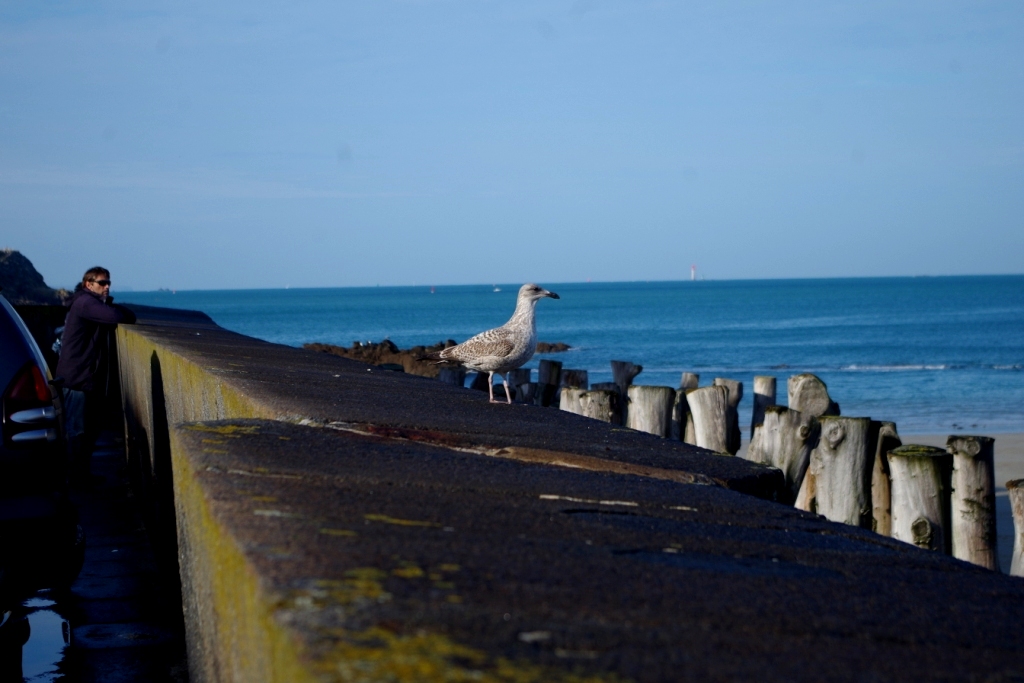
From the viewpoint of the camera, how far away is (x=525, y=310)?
7270 mm

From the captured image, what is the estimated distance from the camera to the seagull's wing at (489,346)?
7031mm

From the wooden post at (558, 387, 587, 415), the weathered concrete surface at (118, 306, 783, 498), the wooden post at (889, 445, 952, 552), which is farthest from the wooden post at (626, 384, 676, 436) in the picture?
the weathered concrete surface at (118, 306, 783, 498)

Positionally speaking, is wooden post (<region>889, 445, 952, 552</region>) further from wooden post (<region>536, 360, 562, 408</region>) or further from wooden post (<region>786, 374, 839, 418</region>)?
wooden post (<region>536, 360, 562, 408</region>)

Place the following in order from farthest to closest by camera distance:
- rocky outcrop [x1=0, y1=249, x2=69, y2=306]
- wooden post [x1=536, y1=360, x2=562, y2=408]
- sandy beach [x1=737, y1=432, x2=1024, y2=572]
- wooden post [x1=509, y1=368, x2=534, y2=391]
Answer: rocky outcrop [x1=0, y1=249, x2=69, y2=306] → wooden post [x1=536, y1=360, x2=562, y2=408] → wooden post [x1=509, y1=368, x2=534, y2=391] → sandy beach [x1=737, y1=432, x2=1024, y2=572]

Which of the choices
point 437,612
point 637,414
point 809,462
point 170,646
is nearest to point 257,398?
point 170,646

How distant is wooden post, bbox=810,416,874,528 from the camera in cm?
636

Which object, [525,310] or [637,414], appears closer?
[525,310]

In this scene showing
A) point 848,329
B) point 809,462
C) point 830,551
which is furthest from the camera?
point 848,329

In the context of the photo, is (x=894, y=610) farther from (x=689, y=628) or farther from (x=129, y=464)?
(x=129, y=464)

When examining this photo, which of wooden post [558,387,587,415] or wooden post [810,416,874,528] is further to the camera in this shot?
wooden post [558,387,587,415]

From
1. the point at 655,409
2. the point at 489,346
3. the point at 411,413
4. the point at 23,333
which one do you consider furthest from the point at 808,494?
the point at 23,333

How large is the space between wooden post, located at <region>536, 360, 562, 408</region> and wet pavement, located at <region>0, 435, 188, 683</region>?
18.8ft

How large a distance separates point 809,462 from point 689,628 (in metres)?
5.90

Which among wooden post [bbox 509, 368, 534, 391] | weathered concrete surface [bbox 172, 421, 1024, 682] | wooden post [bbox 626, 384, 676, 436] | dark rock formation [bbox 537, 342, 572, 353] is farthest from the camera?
dark rock formation [bbox 537, 342, 572, 353]
